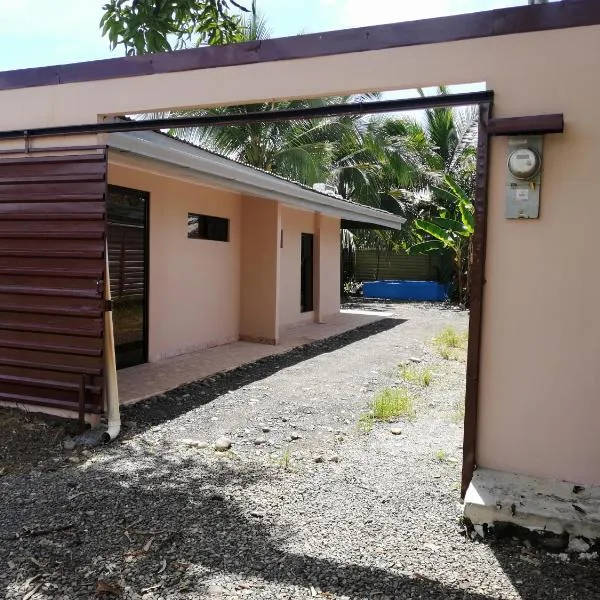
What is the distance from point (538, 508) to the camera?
345 cm

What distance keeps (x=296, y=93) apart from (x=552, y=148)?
5.97 feet

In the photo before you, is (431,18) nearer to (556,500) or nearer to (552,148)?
(552,148)

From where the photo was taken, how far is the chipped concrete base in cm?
332

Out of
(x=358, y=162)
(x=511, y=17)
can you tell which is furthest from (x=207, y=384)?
(x=358, y=162)

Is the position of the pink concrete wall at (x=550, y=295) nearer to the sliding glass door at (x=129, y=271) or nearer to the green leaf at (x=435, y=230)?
the sliding glass door at (x=129, y=271)

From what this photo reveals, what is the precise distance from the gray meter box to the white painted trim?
3563 millimetres

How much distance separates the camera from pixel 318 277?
13992mm

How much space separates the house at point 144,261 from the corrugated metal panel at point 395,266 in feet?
28.3

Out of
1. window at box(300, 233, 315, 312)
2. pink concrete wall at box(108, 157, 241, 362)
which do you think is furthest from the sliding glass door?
window at box(300, 233, 315, 312)

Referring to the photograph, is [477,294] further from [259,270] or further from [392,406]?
[259,270]

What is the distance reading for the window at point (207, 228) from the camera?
9586mm

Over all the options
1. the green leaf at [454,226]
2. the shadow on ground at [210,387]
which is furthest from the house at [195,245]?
the green leaf at [454,226]

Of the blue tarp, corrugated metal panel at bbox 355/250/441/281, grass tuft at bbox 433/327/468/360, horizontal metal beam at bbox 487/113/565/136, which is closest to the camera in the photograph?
horizontal metal beam at bbox 487/113/565/136

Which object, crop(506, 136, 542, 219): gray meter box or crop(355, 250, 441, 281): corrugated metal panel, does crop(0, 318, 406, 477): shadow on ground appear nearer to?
crop(506, 136, 542, 219): gray meter box
